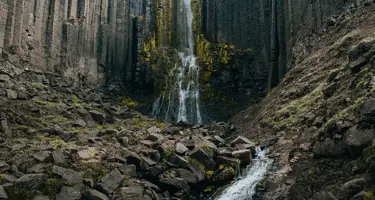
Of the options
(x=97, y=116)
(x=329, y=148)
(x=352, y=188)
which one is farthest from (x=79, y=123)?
(x=352, y=188)

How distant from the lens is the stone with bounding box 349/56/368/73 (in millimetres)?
14538

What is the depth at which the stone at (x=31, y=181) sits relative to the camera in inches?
473

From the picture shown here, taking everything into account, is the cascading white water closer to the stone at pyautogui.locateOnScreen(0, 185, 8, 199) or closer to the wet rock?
the wet rock

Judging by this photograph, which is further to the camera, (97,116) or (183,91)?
(183,91)

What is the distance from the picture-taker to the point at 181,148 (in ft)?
57.2

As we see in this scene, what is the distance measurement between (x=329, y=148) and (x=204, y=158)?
6370mm

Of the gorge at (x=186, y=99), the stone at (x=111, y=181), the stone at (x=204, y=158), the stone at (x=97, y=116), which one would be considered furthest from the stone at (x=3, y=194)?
the stone at (x=97, y=116)

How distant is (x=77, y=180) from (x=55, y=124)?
26.9 ft

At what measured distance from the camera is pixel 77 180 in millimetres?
13109

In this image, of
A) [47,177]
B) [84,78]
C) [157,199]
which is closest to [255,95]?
[84,78]

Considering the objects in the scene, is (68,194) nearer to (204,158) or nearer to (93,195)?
(93,195)

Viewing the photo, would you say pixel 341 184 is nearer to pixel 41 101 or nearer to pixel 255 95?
pixel 41 101

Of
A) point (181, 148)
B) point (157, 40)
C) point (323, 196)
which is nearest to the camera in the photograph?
point (323, 196)

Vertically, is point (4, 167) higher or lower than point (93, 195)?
higher
